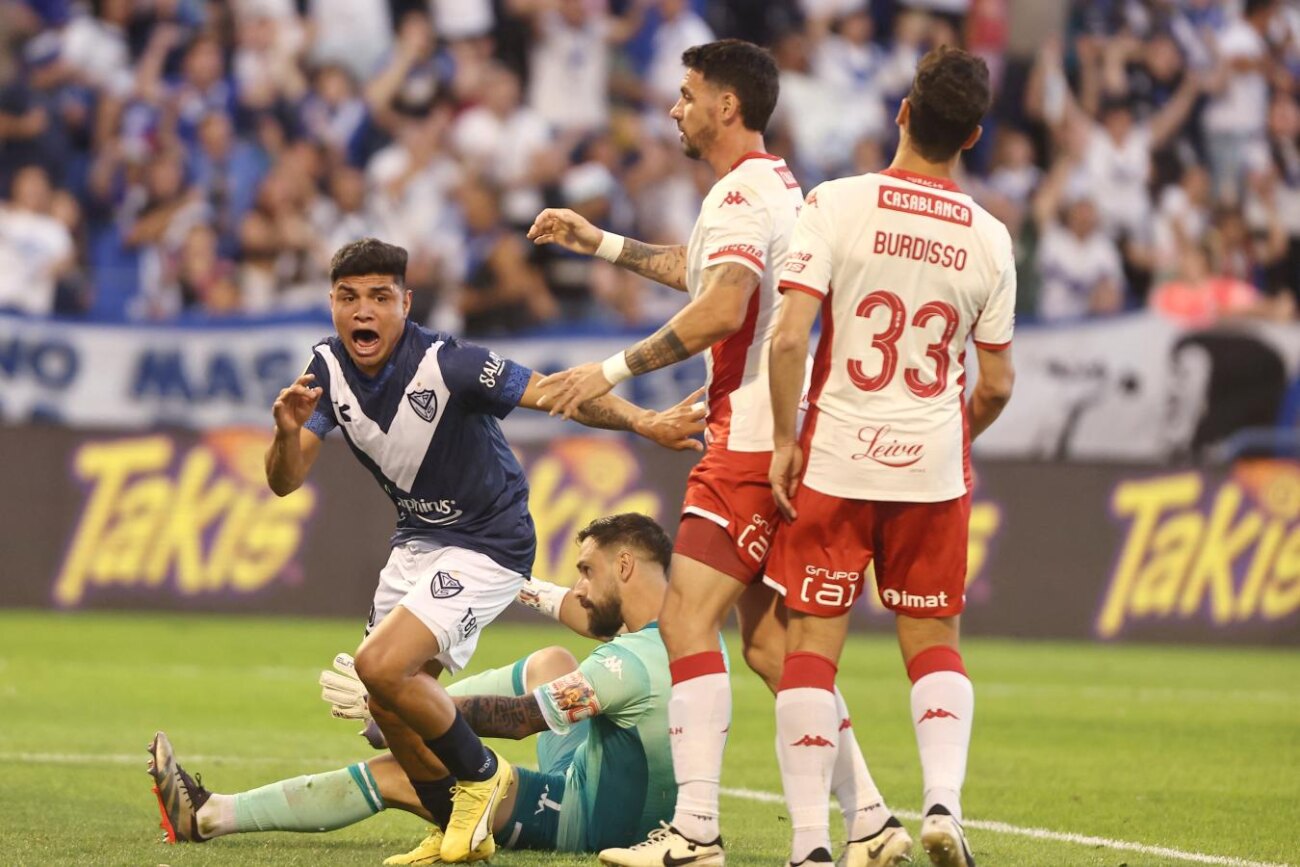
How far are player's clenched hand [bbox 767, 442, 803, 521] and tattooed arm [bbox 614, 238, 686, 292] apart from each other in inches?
47.3

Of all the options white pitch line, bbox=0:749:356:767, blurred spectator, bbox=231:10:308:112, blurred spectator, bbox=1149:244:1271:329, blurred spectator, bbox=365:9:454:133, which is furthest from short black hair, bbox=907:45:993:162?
blurred spectator, bbox=231:10:308:112

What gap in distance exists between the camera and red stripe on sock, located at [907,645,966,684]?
590 centimetres

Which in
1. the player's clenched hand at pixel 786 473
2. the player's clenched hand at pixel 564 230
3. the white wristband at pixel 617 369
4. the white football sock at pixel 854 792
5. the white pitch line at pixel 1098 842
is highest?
the player's clenched hand at pixel 564 230

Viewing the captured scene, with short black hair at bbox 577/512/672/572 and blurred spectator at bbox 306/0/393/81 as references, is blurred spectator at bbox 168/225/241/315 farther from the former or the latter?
short black hair at bbox 577/512/672/572

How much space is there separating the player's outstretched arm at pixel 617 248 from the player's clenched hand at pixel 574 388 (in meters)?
0.81

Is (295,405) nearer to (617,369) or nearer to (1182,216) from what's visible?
(617,369)

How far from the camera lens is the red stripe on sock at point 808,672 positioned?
5.76 meters

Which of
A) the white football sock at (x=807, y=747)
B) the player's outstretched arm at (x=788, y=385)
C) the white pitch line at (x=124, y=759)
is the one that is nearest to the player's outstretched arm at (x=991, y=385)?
the player's outstretched arm at (x=788, y=385)

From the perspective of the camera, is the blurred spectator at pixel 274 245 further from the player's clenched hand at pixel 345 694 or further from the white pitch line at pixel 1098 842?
the player's clenched hand at pixel 345 694

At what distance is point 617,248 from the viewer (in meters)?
6.89

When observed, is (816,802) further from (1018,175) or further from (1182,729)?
(1018,175)

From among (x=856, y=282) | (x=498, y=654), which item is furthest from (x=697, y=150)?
(x=498, y=654)

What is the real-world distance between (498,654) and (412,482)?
675 cm

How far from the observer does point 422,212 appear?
56.5ft
